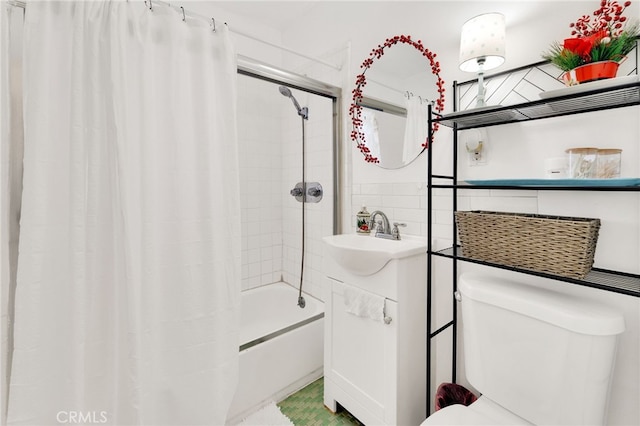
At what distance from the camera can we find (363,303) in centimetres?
144

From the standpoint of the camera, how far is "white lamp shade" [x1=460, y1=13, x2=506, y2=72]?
1.17 m

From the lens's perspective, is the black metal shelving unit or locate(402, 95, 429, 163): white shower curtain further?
locate(402, 95, 429, 163): white shower curtain

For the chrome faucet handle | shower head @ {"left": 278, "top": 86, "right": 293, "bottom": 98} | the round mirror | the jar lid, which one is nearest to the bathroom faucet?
the chrome faucet handle

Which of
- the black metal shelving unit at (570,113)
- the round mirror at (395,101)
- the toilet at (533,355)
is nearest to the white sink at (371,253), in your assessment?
the black metal shelving unit at (570,113)

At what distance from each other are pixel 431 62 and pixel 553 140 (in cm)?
67

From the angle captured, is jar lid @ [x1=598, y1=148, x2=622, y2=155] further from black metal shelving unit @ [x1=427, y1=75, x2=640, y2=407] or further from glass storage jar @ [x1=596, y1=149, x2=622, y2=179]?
black metal shelving unit @ [x1=427, y1=75, x2=640, y2=407]

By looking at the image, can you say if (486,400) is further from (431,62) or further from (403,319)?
(431,62)

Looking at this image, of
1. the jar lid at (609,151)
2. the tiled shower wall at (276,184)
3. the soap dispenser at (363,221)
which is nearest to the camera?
the jar lid at (609,151)

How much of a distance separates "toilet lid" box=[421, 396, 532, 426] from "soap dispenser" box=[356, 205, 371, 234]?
3.10ft

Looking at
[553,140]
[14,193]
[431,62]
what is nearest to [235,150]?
[14,193]

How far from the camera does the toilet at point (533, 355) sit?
0.89 m

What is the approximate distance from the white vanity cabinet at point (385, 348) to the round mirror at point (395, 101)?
617mm

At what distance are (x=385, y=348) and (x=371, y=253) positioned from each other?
43 centimetres

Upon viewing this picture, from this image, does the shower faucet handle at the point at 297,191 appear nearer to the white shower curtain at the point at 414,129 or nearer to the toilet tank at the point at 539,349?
the white shower curtain at the point at 414,129
